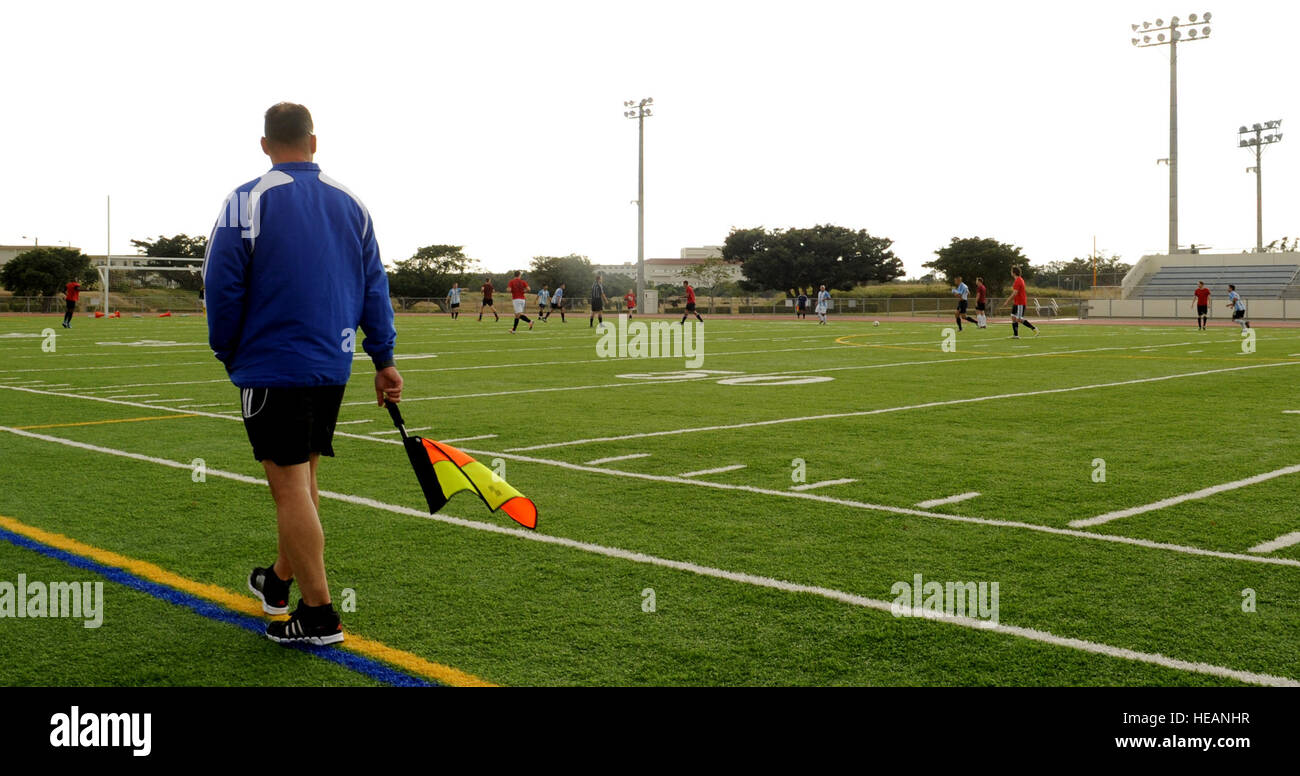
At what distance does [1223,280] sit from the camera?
5475cm

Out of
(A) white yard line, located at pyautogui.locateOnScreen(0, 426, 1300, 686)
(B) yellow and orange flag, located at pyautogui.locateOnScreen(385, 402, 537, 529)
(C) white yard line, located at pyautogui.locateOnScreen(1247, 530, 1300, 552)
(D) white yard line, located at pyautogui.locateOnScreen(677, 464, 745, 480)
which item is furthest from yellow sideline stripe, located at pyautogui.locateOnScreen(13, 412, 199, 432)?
(C) white yard line, located at pyautogui.locateOnScreen(1247, 530, 1300, 552)

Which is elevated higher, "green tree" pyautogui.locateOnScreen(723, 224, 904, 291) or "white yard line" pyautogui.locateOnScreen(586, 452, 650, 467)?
"green tree" pyautogui.locateOnScreen(723, 224, 904, 291)

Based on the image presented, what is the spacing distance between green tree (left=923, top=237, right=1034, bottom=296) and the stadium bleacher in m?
21.7

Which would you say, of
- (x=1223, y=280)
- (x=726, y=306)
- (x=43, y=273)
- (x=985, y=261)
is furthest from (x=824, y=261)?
(x=43, y=273)

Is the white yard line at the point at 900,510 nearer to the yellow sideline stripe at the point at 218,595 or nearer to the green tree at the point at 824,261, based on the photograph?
the yellow sideline stripe at the point at 218,595

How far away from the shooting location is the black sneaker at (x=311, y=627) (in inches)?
167

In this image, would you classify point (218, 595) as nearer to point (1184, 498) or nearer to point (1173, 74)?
point (1184, 498)

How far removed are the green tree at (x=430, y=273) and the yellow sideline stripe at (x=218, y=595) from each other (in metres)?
74.9

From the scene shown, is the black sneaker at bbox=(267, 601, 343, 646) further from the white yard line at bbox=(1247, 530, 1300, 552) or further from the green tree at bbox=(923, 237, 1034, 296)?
the green tree at bbox=(923, 237, 1034, 296)

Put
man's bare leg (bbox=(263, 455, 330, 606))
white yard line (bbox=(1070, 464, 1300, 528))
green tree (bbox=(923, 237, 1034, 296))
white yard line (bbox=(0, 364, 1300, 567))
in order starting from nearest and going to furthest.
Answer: man's bare leg (bbox=(263, 455, 330, 606)) < white yard line (bbox=(0, 364, 1300, 567)) < white yard line (bbox=(1070, 464, 1300, 528)) < green tree (bbox=(923, 237, 1034, 296))

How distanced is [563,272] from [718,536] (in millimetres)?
99711

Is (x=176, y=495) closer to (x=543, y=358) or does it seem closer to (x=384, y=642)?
(x=384, y=642)

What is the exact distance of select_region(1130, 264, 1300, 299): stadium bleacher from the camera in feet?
172
